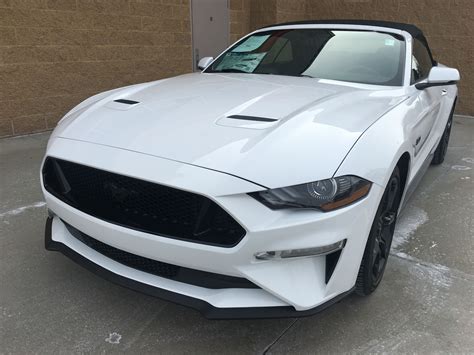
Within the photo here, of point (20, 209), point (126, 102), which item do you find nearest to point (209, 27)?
point (20, 209)

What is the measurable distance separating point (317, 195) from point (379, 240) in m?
0.80

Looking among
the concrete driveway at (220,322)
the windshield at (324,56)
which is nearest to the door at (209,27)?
the windshield at (324,56)

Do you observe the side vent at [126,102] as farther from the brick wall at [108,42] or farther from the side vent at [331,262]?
the brick wall at [108,42]

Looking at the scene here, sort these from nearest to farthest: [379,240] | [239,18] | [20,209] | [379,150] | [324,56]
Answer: [379,150] < [379,240] < [324,56] < [20,209] < [239,18]

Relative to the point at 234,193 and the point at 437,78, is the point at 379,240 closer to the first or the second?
the point at 234,193

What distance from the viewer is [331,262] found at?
6.48ft

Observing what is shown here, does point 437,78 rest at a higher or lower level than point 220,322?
higher

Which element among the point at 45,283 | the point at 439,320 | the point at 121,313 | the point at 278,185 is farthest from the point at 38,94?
the point at 439,320

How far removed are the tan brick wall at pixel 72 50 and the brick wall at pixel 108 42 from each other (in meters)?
0.01

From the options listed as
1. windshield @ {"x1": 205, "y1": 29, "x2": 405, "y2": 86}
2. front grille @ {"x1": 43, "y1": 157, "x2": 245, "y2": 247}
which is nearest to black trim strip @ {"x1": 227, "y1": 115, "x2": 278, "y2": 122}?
front grille @ {"x1": 43, "y1": 157, "x2": 245, "y2": 247}

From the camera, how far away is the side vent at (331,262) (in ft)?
6.45

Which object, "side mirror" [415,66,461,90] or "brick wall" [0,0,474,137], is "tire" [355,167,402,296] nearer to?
"side mirror" [415,66,461,90]

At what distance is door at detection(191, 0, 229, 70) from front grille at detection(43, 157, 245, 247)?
19.3 ft

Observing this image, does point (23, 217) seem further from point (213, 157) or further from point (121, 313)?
point (213, 157)
